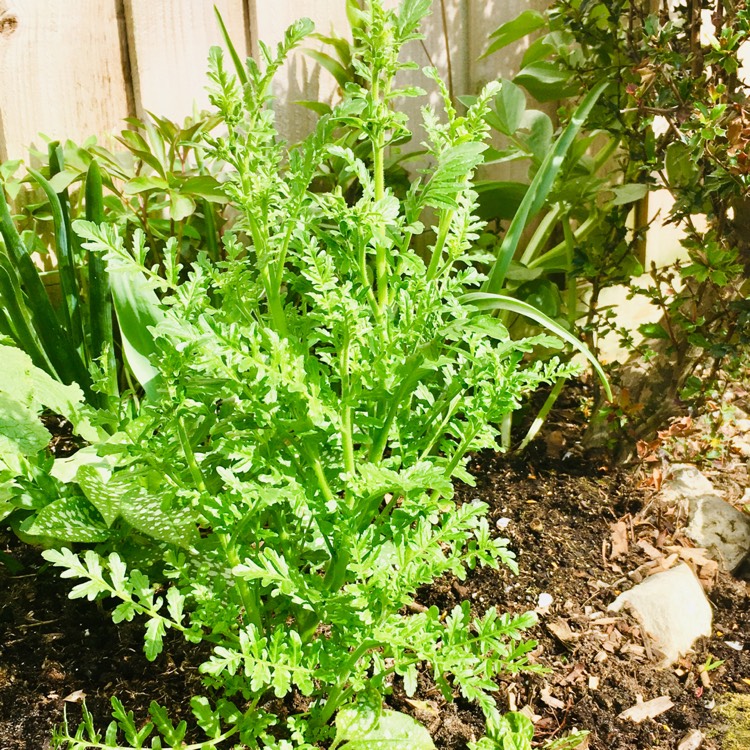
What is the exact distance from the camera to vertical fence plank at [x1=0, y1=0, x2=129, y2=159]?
1584 mm

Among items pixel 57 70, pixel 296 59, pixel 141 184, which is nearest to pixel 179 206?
pixel 141 184

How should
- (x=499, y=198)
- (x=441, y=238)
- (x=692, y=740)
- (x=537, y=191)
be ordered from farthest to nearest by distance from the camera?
(x=499, y=198) < (x=537, y=191) < (x=692, y=740) < (x=441, y=238)

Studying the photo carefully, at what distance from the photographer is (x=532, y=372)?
0.94 meters

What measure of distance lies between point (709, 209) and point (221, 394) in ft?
3.38

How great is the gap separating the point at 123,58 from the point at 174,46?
0.11 metres

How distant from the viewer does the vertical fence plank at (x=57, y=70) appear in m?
1.58

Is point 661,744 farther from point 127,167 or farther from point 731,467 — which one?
point 127,167

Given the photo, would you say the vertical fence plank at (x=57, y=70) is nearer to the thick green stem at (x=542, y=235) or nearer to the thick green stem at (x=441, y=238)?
the thick green stem at (x=542, y=235)

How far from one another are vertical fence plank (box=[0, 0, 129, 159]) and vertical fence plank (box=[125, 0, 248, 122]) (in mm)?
48

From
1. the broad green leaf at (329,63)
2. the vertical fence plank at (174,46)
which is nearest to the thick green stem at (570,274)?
the broad green leaf at (329,63)

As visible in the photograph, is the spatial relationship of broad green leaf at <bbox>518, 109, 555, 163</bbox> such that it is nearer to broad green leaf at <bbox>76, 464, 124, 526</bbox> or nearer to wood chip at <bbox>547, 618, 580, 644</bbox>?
wood chip at <bbox>547, 618, 580, 644</bbox>

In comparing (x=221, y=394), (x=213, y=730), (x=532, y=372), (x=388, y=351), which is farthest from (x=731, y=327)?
(x=213, y=730)

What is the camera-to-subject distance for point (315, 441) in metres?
0.89

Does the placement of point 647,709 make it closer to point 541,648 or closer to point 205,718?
point 541,648
